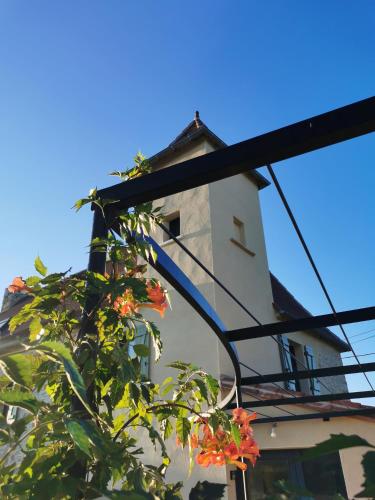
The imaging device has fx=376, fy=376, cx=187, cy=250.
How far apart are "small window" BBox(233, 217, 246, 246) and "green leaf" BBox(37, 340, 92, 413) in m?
8.74

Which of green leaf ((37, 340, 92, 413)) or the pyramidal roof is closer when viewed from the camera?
green leaf ((37, 340, 92, 413))

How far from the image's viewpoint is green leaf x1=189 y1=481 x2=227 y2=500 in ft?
2.14

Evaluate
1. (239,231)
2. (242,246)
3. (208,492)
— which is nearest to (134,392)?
(208,492)

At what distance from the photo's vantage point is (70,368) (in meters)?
0.48

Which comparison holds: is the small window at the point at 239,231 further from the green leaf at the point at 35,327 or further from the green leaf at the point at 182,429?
the green leaf at the point at 35,327

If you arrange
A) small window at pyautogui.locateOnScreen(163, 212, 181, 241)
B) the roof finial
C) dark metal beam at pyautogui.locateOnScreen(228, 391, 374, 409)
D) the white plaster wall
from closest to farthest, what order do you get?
dark metal beam at pyautogui.locateOnScreen(228, 391, 374, 409) < the white plaster wall < small window at pyautogui.locateOnScreen(163, 212, 181, 241) < the roof finial

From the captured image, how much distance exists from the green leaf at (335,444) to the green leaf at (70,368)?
27cm

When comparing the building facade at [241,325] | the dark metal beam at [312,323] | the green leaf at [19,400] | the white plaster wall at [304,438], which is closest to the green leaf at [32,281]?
the green leaf at [19,400]

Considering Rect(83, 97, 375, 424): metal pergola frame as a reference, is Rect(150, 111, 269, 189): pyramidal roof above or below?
→ above

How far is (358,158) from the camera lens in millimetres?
2479

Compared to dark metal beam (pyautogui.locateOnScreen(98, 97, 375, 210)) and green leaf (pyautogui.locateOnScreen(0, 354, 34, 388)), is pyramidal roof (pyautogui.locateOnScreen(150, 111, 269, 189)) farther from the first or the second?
green leaf (pyautogui.locateOnScreen(0, 354, 34, 388))

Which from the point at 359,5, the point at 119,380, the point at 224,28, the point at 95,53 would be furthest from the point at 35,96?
the point at 119,380

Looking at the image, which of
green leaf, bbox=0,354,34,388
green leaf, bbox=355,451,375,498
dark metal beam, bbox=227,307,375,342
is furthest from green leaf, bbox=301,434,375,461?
dark metal beam, bbox=227,307,375,342

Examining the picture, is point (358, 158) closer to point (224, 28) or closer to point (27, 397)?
point (27, 397)
